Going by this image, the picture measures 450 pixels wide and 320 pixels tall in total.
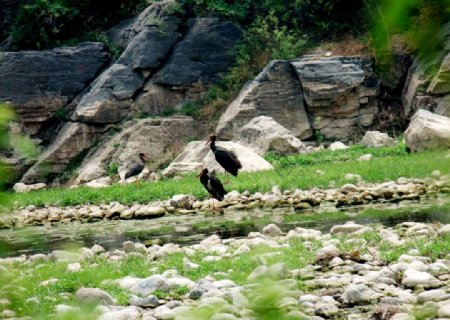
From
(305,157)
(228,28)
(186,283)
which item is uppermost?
(228,28)

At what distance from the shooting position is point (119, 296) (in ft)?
20.7

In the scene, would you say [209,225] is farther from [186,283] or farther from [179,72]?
[179,72]

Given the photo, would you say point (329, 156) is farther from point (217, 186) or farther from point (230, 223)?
point (230, 223)

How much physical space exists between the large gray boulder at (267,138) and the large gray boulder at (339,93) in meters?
2.47

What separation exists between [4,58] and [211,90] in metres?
7.74

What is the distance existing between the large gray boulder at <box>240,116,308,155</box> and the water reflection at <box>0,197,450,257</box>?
705 centimetres

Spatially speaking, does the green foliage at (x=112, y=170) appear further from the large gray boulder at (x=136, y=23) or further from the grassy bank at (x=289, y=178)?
the large gray boulder at (x=136, y=23)

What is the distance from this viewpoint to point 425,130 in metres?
16.6

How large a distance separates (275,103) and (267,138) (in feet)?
9.95

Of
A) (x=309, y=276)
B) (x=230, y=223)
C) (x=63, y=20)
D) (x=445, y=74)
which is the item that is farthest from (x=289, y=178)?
(x=63, y=20)

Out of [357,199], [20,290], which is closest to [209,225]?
[357,199]

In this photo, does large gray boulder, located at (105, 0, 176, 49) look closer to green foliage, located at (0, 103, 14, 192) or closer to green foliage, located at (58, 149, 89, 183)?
green foliage, located at (58, 149, 89, 183)

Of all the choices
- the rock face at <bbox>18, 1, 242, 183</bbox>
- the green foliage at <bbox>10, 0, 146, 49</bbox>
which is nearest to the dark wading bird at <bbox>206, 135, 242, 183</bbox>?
the rock face at <bbox>18, 1, 242, 183</bbox>

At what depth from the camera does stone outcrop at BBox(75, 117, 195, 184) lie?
2447 cm
